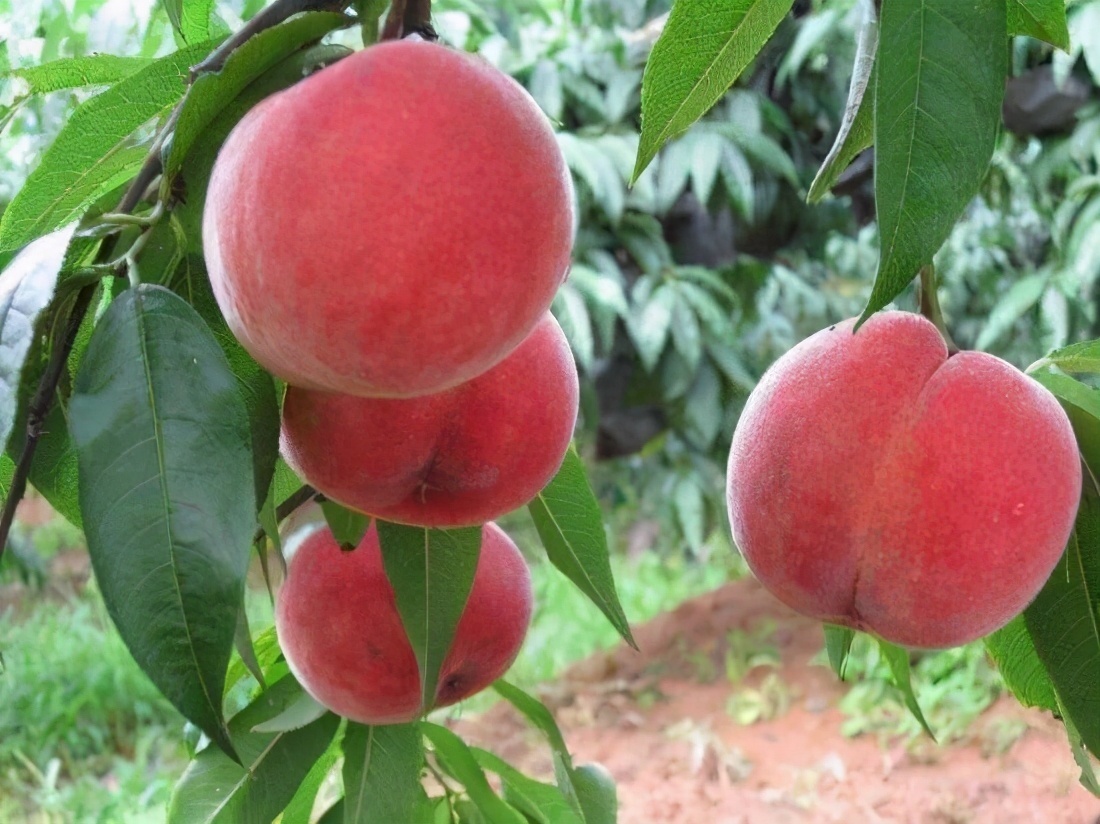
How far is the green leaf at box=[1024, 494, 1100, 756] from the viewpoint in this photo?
50 centimetres

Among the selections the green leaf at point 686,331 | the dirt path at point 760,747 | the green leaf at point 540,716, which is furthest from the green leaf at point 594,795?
A: the green leaf at point 686,331

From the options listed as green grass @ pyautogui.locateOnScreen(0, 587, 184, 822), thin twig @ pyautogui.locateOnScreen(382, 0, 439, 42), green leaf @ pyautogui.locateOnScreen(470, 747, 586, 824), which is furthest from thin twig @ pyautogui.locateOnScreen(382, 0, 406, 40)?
green grass @ pyautogui.locateOnScreen(0, 587, 184, 822)

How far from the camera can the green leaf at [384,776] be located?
Answer: 2.27 ft

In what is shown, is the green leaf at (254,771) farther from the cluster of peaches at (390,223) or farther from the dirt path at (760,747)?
the dirt path at (760,747)

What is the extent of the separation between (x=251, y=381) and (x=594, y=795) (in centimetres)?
53

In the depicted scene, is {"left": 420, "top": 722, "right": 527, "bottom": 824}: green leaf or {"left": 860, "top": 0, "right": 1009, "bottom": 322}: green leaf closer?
{"left": 860, "top": 0, "right": 1009, "bottom": 322}: green leaf

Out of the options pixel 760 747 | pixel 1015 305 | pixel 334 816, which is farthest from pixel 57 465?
pixel 760 747

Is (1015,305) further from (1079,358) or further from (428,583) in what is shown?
(428,583)

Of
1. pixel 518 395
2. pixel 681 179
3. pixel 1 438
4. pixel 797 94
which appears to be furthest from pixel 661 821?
pixel 1 438

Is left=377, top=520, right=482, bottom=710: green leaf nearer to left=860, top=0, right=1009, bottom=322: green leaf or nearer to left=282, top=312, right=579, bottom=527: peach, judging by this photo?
left=282, top=312, right=579, bottom=527: peach

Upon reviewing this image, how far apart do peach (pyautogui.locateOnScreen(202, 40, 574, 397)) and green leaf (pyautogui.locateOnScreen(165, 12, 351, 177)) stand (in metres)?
0.03

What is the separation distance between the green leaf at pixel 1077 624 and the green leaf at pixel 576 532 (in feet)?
0.66

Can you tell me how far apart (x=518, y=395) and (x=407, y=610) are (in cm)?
14

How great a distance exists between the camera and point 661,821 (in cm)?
178
